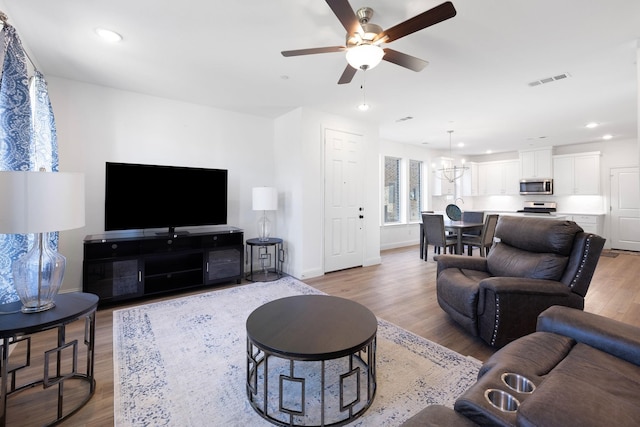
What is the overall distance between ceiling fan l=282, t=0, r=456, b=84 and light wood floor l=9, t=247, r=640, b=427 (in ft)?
7.95

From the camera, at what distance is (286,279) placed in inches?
174

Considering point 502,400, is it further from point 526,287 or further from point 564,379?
point 526,287

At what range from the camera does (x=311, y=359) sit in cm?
147

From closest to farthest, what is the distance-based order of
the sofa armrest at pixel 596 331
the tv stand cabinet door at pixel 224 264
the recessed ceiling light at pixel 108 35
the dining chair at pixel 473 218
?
1. the sofa armrest at pixel 596 331
2. the recessed ceiling light at pixel 108 35
3. the tv stand cabinet door at pixel 224 264
4. the dining chair at pixel 473 218

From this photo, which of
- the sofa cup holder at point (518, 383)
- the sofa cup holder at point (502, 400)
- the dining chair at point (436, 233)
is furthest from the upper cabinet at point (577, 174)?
the sofa cup holder at point (502, 400)

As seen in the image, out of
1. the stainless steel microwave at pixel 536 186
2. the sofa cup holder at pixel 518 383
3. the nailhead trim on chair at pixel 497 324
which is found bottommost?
the nailhead trim on chair at pixel 497 324

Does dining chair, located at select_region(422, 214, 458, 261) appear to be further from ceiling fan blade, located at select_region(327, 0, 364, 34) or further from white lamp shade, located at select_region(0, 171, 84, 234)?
white lamp shade, located at select_region(0, 171, 84, 234)

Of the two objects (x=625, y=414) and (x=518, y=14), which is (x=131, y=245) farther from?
(x=518, y=14)

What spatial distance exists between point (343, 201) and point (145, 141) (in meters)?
3.14

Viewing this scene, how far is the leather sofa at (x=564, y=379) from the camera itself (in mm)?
893

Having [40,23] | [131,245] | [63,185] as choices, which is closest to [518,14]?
[63,185]

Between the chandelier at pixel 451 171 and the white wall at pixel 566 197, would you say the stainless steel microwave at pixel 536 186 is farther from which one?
the chandelier at pixel 451 171

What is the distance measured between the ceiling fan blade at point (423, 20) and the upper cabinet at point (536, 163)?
771 centimetres

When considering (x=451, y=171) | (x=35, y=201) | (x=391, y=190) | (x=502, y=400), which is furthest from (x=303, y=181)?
(x=451, y=171)
